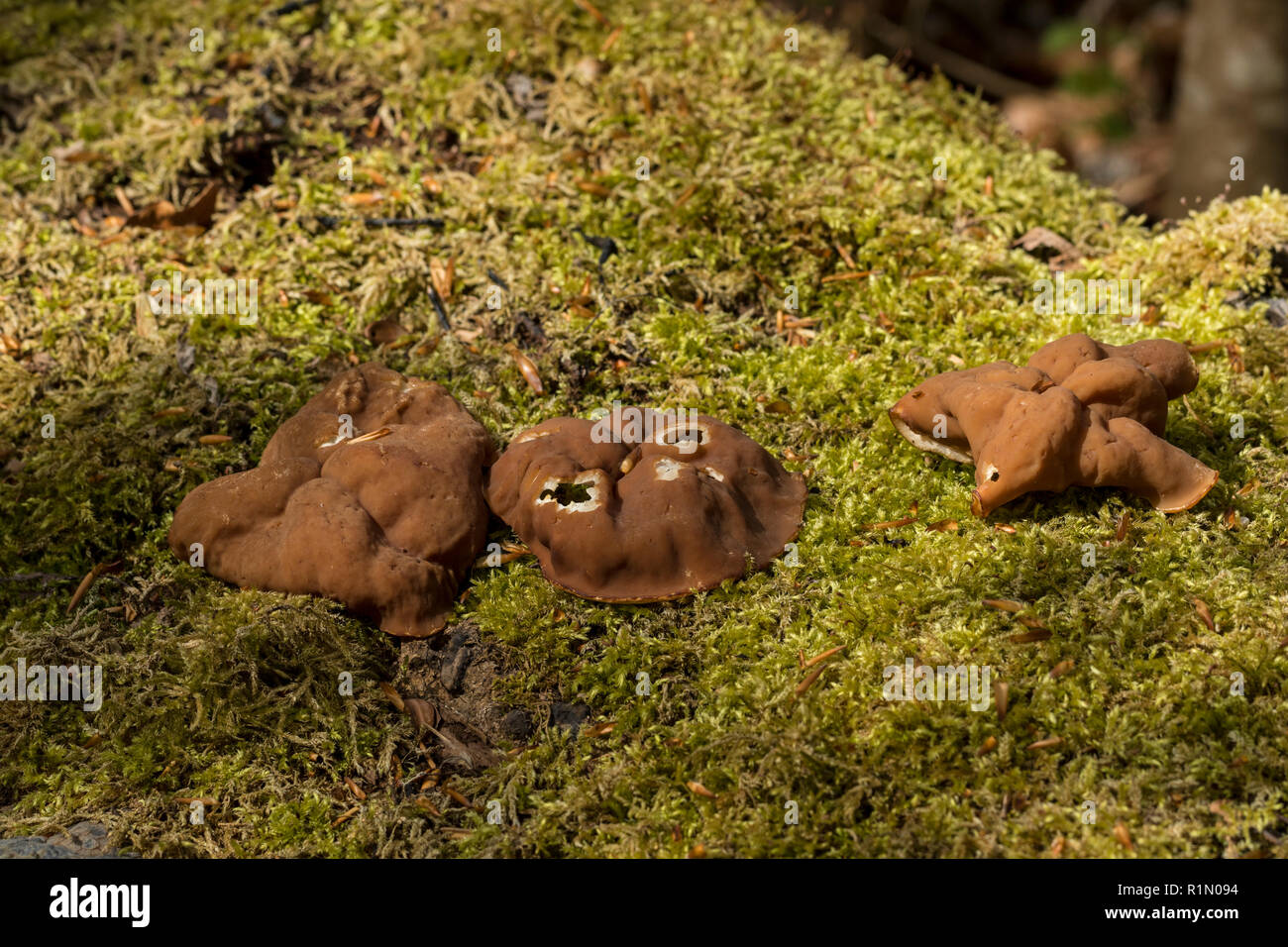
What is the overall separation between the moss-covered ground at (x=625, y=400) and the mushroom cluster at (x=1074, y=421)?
21cm

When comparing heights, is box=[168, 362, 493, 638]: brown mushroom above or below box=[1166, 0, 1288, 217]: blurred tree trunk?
below

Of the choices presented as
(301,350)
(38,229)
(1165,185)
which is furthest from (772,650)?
(1165,185)

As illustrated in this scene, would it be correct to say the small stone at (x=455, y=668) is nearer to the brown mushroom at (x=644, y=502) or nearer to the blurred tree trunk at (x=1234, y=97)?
the brown mushroom at (x=644, y=502)

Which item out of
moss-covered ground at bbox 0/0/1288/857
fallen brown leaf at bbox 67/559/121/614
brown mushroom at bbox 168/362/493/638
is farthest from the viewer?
fallen brown leaf at bbox 67/559/121/614

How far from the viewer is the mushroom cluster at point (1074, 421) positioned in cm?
372

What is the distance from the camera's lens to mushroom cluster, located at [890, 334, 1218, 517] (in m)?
3.72

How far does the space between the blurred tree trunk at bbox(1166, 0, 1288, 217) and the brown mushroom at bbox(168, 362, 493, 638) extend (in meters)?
6.86

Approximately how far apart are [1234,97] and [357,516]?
8.67 metres

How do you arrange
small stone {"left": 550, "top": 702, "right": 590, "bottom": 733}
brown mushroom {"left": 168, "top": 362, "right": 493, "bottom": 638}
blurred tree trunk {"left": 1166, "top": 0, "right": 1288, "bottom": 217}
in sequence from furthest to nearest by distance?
blurred tree trunk {"left": 1166, "top": 0, "right": 1288, "bottom": 217} → brown mushroom {"left": 168, "top": 362, "right": 493, "bottom": 638} → small stone {"left": 550, "top": 702, "right": 590, "bottom": 733}

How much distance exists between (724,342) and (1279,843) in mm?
3086

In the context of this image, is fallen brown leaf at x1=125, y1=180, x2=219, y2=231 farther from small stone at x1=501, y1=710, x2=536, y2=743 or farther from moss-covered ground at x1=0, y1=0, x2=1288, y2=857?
small stone at x1=501, y1=710, x2=536, y2=743

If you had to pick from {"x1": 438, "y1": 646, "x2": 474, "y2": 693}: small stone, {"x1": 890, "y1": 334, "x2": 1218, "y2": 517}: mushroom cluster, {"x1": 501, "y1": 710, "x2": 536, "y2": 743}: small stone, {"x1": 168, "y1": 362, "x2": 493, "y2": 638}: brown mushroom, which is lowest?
{"x1": 501, "y1": 710, "x2": 536, "y2": 743}: small stone

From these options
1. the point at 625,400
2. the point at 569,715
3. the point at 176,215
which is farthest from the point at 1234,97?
the point at 176,215

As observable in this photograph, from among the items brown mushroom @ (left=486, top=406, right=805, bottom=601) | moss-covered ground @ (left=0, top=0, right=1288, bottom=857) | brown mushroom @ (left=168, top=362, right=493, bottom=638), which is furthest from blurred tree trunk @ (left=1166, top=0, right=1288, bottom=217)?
brown mushroom @ (left=168, top=362, right=493, bottom=638)
